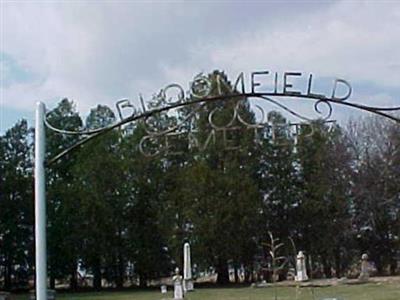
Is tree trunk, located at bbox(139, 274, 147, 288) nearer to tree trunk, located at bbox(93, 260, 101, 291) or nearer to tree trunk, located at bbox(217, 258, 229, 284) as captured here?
tree trunk, located at bbox(93, 260, 101, 291)

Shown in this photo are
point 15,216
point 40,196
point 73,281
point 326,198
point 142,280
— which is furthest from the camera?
point 142,280

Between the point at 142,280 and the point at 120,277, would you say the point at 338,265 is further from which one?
the point at 120,277

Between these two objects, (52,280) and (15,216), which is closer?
(15,216)

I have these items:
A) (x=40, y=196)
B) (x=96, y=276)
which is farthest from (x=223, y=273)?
(x=40, y=196)

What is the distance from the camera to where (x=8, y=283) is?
93.9 ft

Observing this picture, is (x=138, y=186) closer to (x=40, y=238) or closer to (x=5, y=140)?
(x=5, y=140)

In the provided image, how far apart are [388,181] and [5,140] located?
44.4ft

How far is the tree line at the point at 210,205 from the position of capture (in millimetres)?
27391

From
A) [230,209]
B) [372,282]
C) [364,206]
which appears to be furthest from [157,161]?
[372,282]

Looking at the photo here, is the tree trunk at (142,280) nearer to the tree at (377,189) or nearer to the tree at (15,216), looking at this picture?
the tree at (15,216)

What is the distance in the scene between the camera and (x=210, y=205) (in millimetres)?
27094

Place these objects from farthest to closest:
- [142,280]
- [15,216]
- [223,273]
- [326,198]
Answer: [142,280] < [223,273] < [15,216] < [326,198]

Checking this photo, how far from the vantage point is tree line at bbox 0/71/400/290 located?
89.9 ft

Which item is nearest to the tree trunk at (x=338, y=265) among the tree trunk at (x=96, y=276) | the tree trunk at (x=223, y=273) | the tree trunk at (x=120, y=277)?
the tree trunk at (x=223, y=273)
